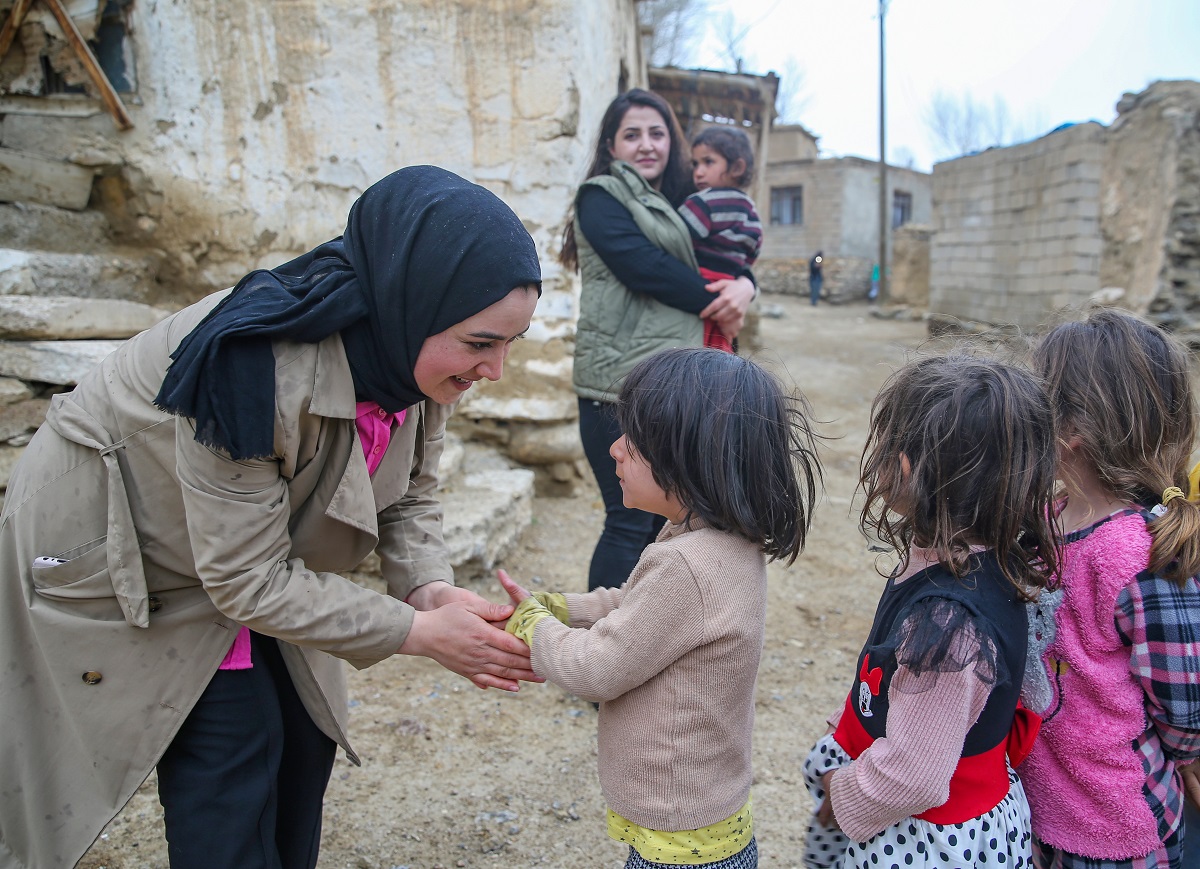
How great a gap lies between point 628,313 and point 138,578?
1.86 meters

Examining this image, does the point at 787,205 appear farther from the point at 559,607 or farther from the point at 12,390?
the point at 559,607

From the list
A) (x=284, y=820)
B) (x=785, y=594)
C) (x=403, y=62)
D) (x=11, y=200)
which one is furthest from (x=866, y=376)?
(x=284, y=820)

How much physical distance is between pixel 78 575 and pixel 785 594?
3179 millimetres

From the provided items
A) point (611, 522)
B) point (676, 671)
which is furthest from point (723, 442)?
point (611, 522)

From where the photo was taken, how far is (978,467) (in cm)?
135

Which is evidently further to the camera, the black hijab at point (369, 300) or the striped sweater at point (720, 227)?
the striped sweater at point (720, 227)

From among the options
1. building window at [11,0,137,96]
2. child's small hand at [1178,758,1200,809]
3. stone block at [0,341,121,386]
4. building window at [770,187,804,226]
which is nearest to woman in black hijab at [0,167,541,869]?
child's small hand at [1178,758,1200,809]

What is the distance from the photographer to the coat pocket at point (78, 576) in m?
1.46

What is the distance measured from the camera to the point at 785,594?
13.3ft

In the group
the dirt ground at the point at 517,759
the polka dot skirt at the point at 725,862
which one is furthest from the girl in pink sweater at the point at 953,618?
the dirt ground at the point at 517,759

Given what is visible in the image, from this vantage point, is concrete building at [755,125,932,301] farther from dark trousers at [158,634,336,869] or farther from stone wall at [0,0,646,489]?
dark trousers at [158,634,336,869]

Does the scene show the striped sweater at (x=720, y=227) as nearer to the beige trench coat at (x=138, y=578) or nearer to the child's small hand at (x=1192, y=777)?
the beige trench coat at (x=138, y=578)

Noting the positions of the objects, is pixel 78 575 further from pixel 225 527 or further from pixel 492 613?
pixel 492 613

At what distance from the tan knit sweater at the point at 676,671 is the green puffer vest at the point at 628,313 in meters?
1.45
